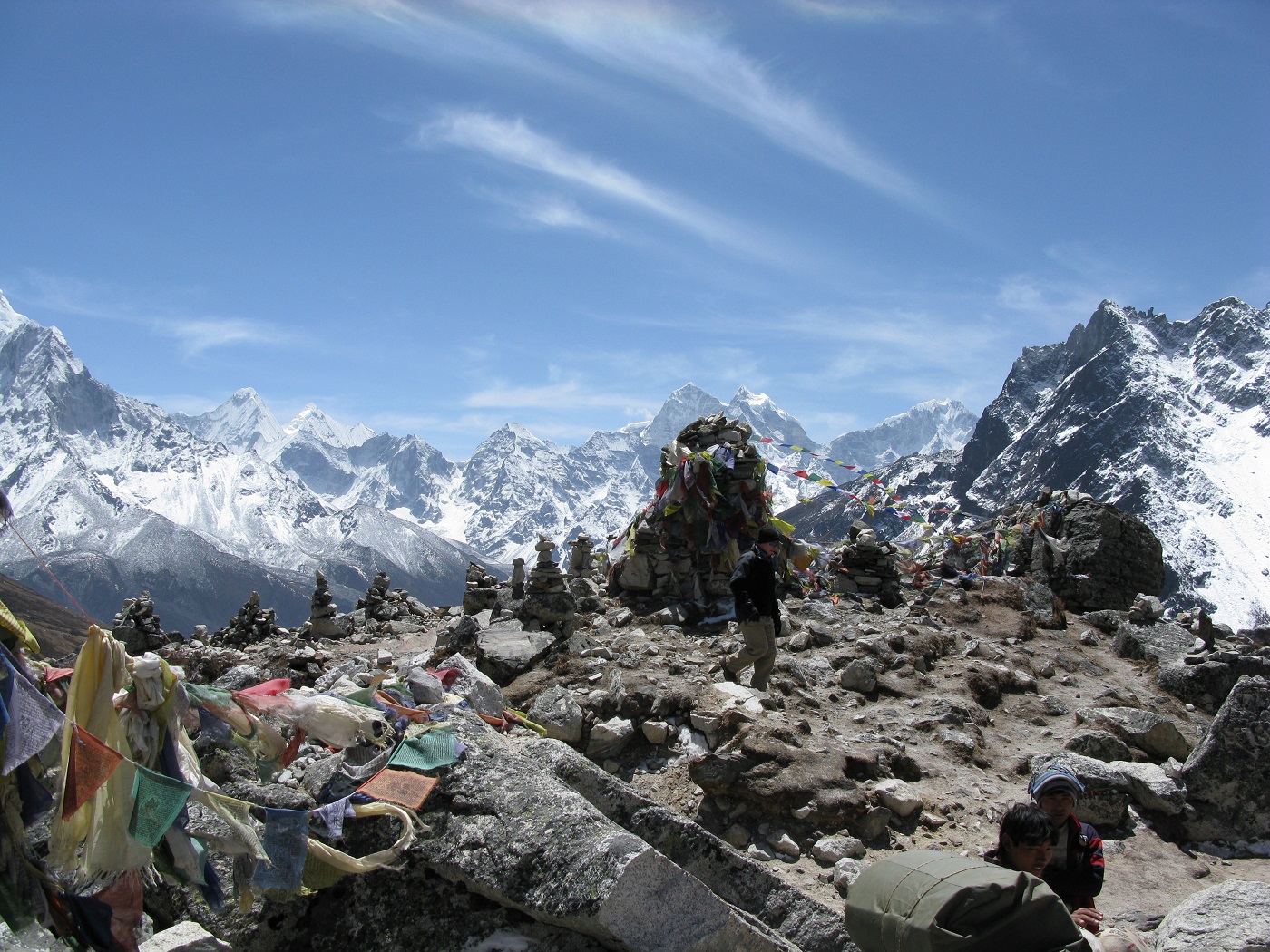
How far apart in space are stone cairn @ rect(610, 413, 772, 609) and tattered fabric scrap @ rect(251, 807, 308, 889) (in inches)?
493

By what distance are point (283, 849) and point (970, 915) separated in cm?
356

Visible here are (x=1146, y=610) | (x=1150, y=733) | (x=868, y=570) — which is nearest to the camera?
(x=1150, y=733)

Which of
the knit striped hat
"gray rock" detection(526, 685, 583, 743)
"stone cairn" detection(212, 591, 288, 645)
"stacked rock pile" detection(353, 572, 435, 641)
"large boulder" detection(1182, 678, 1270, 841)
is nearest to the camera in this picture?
the knit striped hat

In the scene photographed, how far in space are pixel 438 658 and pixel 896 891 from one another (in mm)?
10974

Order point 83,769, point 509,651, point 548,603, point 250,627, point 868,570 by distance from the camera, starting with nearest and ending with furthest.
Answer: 1. point 83,769
2. point 509,651
3. point 548,603
4. point 868,570
5. point 250,627

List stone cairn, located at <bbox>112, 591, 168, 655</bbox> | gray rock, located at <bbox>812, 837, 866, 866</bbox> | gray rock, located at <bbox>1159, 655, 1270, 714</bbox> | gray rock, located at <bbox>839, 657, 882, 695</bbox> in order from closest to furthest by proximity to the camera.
A: 1. gray rock, located at <bbox>812, 837, 866, 866</bbox>
2. gray rock, located at <bbox>839, 657, 882, 695</bbox>
3. gray rock, located at <bbox>1159, 655, 1270, 714</bbox>
4. stone cairn, located at <bbox>112, 591, 168, 655</bbox>

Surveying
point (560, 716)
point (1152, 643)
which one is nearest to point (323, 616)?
point (560, 716)

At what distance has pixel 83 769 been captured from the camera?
14.4 ft

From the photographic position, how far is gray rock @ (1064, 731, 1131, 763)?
9.46m

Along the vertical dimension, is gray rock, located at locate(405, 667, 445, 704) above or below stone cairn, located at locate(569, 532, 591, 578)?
below

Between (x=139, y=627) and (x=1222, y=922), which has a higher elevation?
(x=1222, y=922)

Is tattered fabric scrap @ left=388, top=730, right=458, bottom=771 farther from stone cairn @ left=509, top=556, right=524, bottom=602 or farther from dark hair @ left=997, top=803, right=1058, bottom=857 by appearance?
stone cairn @ left=509, top=556, right=524, bottom=602

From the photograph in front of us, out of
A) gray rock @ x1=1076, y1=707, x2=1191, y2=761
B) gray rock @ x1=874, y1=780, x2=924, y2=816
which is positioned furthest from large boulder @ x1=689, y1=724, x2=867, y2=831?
gray rock @ x1=1076, y1=707, x2=1191, y2=761

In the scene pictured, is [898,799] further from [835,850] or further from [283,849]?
[283,849]
